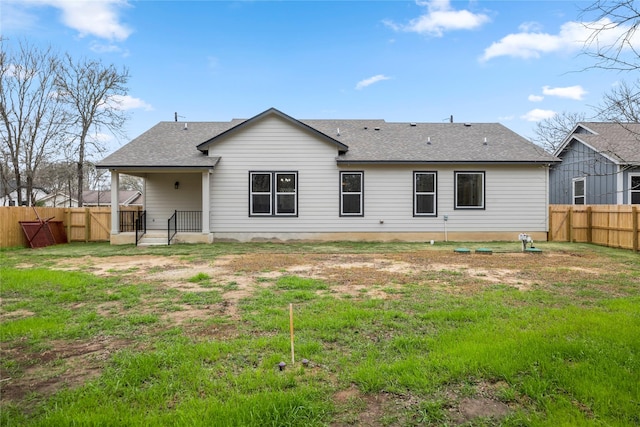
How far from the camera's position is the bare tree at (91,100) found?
21.1 m

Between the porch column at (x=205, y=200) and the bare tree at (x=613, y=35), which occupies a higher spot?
the bare tree at (x=613, y=35)

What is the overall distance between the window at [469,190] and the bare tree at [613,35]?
1120 centimetres

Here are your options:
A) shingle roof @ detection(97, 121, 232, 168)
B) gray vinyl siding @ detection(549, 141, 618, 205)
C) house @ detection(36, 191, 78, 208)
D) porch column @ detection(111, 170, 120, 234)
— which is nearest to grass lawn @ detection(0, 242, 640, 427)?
porch column @ detection(111, 170, 120, 234)

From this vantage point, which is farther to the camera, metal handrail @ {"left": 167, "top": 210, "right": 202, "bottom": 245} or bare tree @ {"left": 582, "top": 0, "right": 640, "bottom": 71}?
metal handrail @ {"left": 167, "top": 210, "right": 202, "bottom": 245}

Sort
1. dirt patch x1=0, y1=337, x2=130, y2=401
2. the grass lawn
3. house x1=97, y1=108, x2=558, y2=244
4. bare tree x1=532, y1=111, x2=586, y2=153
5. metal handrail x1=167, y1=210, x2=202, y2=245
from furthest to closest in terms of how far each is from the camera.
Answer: bare tree x1=532, y1=111, x2=586, y2=153, metal handrail x1=167, y1=210, x2=202, y2=245, house x1=97, y1=108, x2=558, y2=244, dirt patch x1=0, y1=337, x2=130, y2=401, the grass lawn

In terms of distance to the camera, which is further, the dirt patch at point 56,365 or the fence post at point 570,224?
the fence post at point 570,224

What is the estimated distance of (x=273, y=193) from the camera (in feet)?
45.4

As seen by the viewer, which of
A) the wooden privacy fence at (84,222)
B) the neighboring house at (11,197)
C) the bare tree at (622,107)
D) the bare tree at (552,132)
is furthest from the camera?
the bare tree at (552,132)

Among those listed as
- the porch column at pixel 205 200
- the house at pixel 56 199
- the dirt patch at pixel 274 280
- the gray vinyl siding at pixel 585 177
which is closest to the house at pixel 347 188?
the porch column at pixel 205 200

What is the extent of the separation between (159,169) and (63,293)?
8043 millimetres

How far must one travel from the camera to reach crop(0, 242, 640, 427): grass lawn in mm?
2391

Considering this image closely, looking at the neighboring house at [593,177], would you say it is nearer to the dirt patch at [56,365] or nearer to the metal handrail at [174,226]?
the metal handrail at [174,226]

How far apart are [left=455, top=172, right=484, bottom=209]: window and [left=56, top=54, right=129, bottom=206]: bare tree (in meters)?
20.4

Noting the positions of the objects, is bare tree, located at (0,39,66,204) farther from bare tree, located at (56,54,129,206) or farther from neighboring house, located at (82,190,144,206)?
neighboring house, located at (82,190,144,206)
